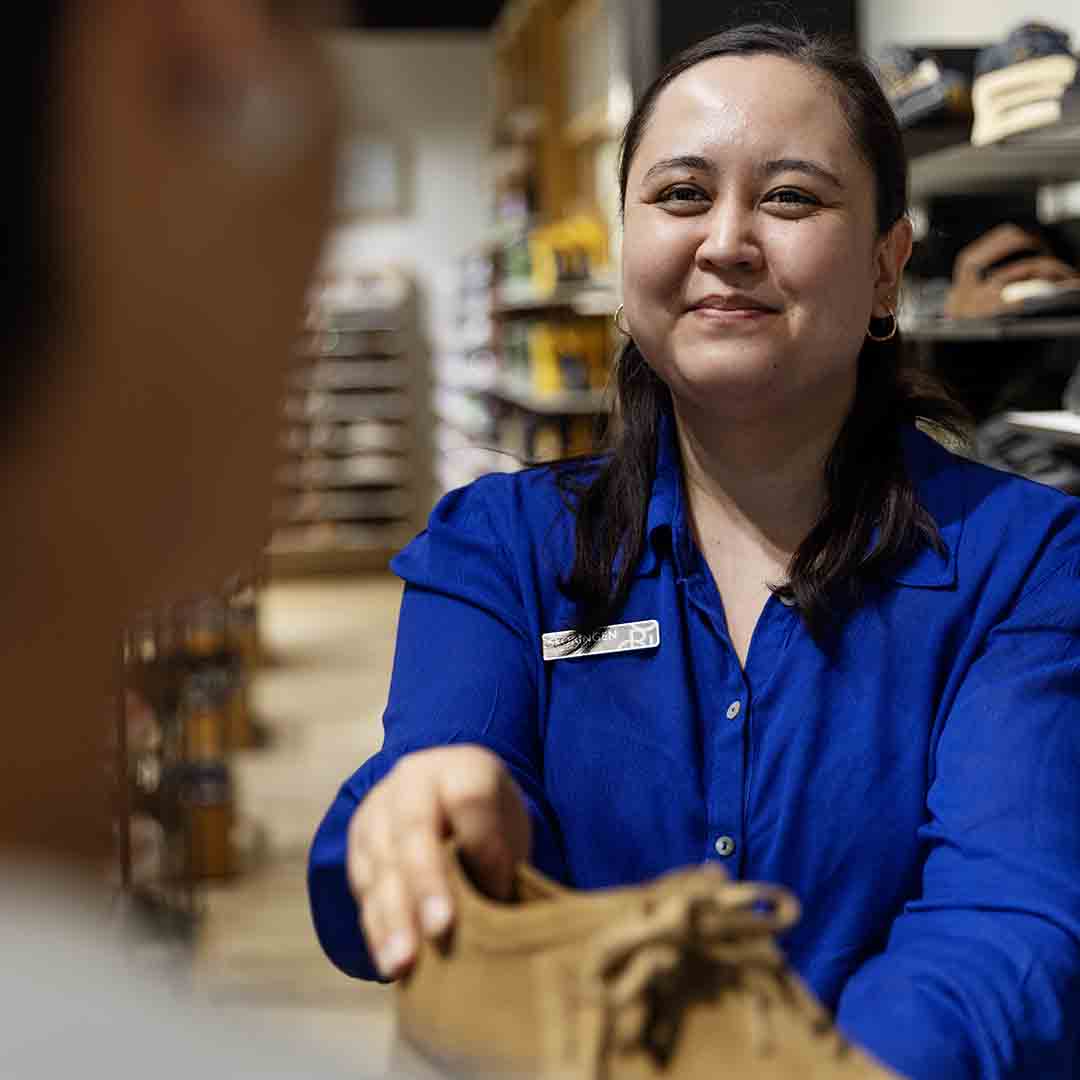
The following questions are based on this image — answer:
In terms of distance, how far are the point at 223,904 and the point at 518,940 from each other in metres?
4.02

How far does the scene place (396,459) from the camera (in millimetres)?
11492

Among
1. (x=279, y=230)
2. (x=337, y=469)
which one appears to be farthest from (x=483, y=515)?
(x=337, y=469)

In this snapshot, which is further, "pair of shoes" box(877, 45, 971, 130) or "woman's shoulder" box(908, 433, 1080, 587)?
"pair of shoes" box(877, 45, 971, 130)

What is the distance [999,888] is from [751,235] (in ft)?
2.14

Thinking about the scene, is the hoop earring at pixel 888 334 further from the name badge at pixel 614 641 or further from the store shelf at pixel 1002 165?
the store shelf at pixel 1002 165

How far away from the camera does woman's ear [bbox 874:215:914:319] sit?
1.67m

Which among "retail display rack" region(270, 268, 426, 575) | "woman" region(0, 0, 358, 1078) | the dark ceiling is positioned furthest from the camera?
"retail display rack" region(270, 268, 426, 575)

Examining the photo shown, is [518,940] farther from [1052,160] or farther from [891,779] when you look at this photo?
[1052,160]

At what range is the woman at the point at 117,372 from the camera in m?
0.36

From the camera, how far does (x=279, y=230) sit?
0.38m

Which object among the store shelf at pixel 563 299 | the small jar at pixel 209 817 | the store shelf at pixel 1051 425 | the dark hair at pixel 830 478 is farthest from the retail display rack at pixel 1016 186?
the small jar at pixel 209 817

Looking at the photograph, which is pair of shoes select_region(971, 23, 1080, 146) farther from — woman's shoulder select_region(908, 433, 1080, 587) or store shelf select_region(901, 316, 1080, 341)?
woman's shoulder select_region(908, 433, 1080, 587)

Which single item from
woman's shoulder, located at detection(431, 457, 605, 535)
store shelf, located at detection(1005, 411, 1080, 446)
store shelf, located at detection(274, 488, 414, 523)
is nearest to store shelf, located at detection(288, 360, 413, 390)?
store shelf, located at detection(274, 488, 414, 523)

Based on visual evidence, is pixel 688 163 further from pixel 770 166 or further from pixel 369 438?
pixel 369 438
